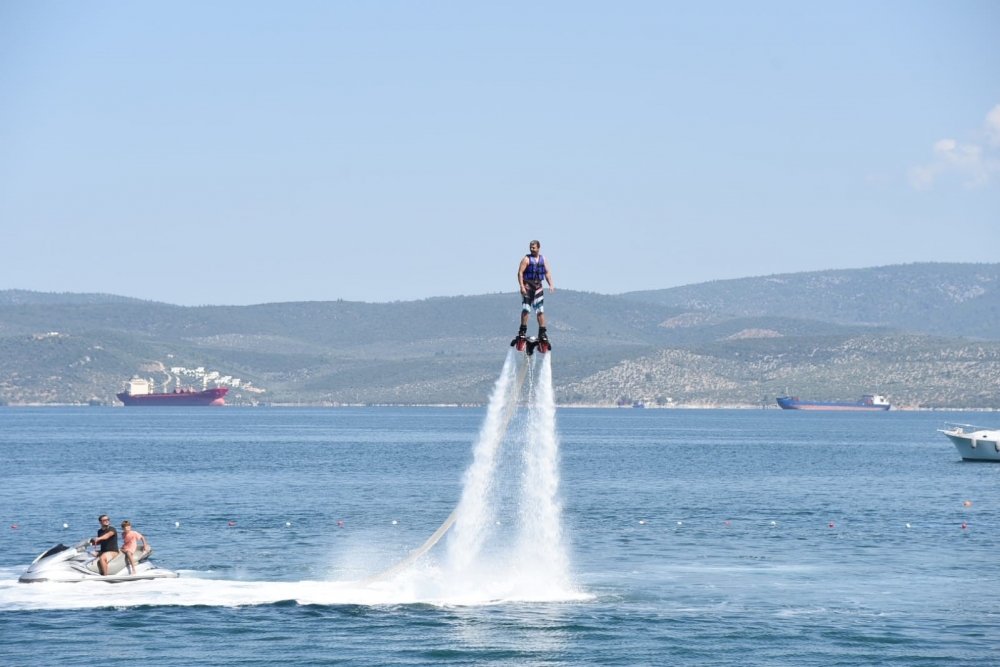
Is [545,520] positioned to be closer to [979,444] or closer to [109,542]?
[109,542]

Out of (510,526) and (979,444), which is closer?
(510,526)

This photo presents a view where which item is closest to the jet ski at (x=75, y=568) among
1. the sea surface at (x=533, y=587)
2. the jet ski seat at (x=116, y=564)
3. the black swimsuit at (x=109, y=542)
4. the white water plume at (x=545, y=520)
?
the jet ski seat at (x=116, y=564)

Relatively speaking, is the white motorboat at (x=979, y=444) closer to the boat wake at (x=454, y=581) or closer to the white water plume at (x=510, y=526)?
the white water plume at (x=510, y=526)

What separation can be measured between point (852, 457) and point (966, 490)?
6050 centimetres

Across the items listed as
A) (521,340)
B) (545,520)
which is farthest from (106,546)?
(545,520)

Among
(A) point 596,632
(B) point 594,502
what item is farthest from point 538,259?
(B) point 594,502

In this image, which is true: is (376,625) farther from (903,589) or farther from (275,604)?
(903,589)

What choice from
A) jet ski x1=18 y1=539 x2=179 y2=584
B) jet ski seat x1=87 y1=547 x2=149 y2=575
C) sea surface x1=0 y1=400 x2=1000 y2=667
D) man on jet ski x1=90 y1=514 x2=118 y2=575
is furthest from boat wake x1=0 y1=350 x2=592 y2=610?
man on jet ski x1=90 y1=514 x2=118 y2=575

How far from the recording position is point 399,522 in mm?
91438

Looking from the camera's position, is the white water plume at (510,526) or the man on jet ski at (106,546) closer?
the white water plume at (510,526)

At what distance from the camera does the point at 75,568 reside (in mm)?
60562

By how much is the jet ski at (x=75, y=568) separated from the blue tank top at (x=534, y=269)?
24.6 meters

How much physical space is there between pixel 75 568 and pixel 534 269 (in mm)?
26286

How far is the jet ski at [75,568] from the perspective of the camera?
198ft
